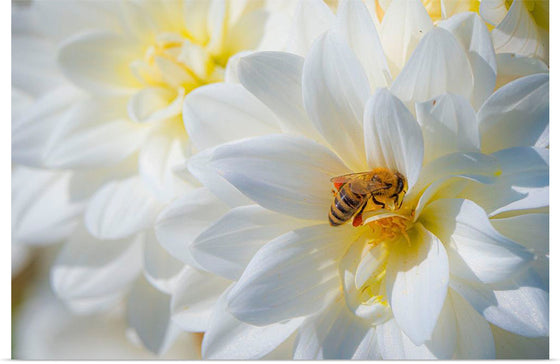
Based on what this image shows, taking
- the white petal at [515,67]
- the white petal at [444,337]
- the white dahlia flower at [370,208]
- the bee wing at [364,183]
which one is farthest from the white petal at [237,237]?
the white petal at [515,67]

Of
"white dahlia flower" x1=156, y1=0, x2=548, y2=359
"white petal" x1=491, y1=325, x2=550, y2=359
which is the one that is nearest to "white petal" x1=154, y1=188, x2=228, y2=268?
"white dahlia flower" x1=156, y1=0, x2=548, y2=359

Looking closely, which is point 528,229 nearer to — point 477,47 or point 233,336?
point 477,47

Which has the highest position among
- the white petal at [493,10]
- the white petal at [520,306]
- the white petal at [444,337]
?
the white petal at [493,10]

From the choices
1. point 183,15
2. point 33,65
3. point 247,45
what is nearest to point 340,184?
point 247,45

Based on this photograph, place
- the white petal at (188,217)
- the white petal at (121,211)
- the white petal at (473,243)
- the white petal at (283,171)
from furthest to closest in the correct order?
the white petal at (121,211) < the white petal at (188,217) < the white petal at (283,171) < the white petal at (473,243)

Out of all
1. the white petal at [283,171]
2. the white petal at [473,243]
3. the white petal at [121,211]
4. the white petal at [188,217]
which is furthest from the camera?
the white petal at [121,211]

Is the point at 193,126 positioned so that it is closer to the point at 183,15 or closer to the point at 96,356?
the point at 183,15

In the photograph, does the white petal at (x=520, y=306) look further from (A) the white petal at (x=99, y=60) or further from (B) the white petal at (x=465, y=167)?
(A) the white petal at (x=99, y=60)

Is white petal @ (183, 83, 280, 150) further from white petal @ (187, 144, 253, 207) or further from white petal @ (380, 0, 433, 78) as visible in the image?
white petal @ (380, 0, 433, 78)
